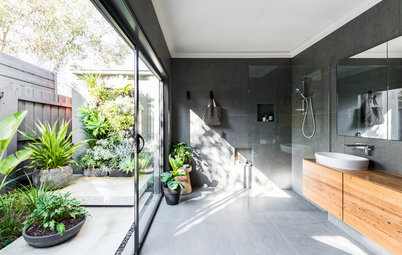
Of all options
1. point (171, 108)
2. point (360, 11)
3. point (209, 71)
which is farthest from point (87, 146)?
point (360, 11)

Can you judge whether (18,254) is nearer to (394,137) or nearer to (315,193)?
(315,193)

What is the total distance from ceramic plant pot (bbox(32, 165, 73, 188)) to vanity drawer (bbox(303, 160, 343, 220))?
10.3ft

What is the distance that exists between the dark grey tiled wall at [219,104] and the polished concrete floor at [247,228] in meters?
0.67

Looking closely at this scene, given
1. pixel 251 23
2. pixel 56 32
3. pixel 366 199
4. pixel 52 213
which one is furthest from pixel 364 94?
pixel 52 213

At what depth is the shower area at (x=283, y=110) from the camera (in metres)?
2.69

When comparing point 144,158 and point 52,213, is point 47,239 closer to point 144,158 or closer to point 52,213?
point 52,213

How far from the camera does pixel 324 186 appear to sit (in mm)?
2004

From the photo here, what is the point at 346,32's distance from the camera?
227cm

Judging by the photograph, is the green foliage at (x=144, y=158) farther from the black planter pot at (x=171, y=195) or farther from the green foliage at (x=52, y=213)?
the green foliage at (x=52, y=213)

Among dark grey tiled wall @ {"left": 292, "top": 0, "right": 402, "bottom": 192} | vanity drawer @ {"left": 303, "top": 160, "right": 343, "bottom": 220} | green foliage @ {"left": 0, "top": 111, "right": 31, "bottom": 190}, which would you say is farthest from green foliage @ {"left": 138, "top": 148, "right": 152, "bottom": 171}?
dark grey tiled wall @ {"left": 292, "top": 0, "right": 402, "bottom": 192}

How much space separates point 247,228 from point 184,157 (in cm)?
152

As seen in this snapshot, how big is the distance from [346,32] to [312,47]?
627 mm

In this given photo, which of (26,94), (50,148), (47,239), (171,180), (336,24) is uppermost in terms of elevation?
(336,24)

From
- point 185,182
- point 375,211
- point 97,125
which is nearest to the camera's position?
point 375,211
